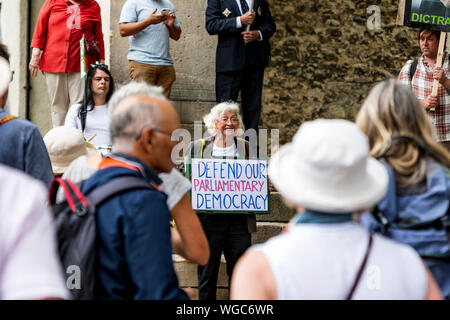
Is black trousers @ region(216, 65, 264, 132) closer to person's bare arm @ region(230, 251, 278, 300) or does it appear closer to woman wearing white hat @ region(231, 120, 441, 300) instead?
woman wearing white hat @ region(231, 120, 441, 300)

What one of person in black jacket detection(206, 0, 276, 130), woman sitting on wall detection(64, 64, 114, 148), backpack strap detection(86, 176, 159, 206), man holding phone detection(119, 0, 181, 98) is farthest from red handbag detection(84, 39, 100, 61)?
backpack strap detection(86, 176, 159, 206)

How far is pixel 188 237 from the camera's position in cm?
333

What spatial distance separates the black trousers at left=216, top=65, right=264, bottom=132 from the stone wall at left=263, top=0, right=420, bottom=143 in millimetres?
1579

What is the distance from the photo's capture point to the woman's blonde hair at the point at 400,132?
10.0 ft

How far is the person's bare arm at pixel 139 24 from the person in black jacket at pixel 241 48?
2.05 feet

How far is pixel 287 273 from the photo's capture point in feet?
7.61

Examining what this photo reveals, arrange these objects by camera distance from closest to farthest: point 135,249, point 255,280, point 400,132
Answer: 1. point 255,280
2. point 135,249
3. point 400,132

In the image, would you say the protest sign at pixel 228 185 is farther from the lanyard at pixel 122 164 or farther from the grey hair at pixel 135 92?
the lanyard at pixel 122 164

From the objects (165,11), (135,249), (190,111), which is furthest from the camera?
(190,111)

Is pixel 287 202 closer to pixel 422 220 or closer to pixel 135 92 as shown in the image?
pixel 422 220

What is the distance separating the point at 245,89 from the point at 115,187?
5.72 meters

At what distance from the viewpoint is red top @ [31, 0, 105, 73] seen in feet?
26.1

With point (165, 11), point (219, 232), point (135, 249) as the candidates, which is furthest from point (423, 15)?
point (135, 249)
